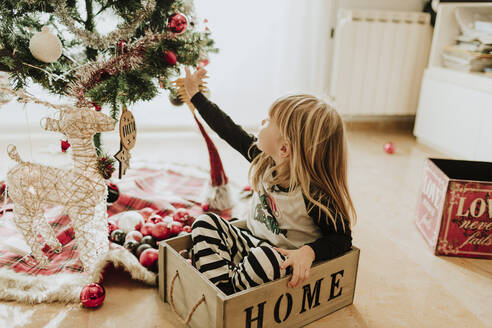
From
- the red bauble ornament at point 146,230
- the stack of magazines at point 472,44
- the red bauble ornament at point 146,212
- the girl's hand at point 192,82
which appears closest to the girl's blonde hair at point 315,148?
the girl's hand at point 192,82

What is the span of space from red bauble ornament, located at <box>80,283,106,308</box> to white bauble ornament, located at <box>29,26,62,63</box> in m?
0.57

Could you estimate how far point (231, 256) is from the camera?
1.08 meters

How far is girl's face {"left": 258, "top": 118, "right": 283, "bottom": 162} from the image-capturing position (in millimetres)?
1042

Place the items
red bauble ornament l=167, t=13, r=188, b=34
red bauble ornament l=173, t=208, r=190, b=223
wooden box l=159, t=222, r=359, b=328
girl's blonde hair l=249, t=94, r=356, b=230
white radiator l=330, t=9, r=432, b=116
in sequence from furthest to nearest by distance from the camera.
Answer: white radiator l=330, t=9, r=432, b=116 → red bauble ornament l=173, t=208, r=190, b=223 → red bauble ornament l=167, t=13, r=188, b=34 → girl's blonde hair l=249, t=94, r=356, b=230 → wooden box l=159, t=222, r=359, b=328

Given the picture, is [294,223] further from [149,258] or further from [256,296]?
[149,258]

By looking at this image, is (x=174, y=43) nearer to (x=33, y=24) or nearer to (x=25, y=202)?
(x=33, y=24)

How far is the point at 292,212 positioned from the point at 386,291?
373 mm

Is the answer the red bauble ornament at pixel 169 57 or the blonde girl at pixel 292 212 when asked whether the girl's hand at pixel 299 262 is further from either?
the red bauble ornament at pixel 169 57

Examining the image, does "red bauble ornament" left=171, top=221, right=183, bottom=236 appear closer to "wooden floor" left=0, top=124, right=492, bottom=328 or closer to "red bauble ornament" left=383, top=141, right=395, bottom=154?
"wooden floor" left=0, top=124, right=492, bottom=328

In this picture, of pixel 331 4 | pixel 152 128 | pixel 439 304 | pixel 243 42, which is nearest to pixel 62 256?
pixel 439 304

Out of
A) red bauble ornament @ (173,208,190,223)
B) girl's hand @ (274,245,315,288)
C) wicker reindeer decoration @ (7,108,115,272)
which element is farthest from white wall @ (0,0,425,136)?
girl's hand @ (274,245,315,288)

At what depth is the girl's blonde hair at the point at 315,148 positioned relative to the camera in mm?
1006

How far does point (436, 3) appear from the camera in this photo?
2.47 meters

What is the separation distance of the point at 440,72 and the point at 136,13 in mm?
1755
